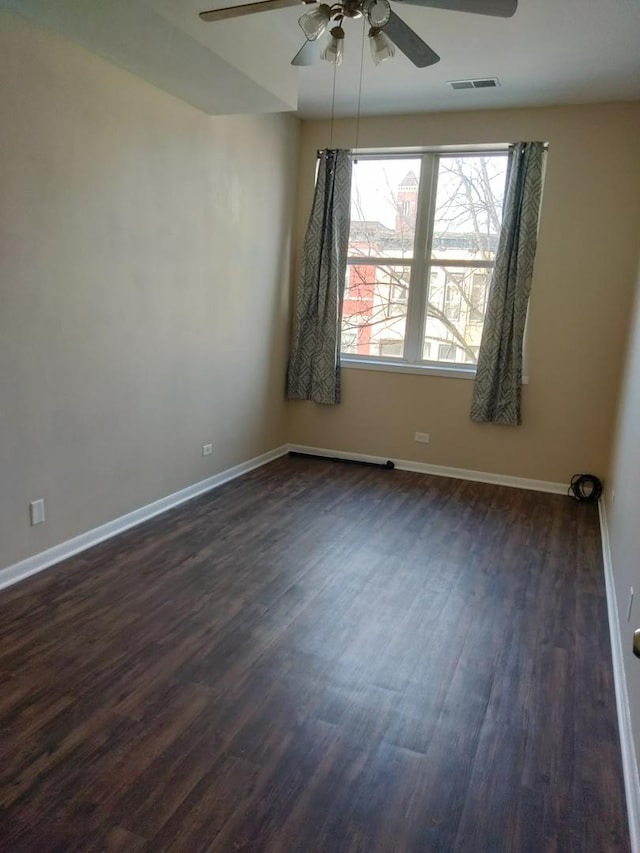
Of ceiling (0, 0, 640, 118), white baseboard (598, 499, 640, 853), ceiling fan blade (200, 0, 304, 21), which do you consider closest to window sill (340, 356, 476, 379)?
ceiling (0, 0, 640, 118)

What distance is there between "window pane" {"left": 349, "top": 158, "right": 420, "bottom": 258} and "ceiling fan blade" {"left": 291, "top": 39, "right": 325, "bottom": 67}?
2.60m

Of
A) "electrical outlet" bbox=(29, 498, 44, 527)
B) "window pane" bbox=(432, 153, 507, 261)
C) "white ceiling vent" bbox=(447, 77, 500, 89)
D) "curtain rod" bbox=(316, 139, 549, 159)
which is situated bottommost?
"electrical outlet" bbox=(29, 498, 44, 527)

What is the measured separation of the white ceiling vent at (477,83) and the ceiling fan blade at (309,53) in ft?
5.85

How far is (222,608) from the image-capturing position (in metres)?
2.72

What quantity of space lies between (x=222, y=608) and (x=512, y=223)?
3.73m

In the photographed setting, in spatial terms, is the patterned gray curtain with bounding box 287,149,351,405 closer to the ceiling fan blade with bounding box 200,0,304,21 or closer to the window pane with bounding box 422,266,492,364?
the window pane with bounding box 422,266,492,364

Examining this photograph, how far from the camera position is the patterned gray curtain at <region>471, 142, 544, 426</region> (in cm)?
457

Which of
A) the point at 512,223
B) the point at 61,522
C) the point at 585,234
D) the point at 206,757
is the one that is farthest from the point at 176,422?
the point at 585,234

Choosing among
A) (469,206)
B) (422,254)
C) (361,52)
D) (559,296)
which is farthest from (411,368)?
(361,52)

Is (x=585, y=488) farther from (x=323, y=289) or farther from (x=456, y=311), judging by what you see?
(x=323, y=289)

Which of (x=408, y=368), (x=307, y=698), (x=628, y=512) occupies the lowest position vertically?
(x=307, y=698)

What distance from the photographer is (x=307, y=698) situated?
7.00ft

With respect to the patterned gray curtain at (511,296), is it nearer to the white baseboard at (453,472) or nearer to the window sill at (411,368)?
the window sill at (411,368)

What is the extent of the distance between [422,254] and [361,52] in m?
1.84
